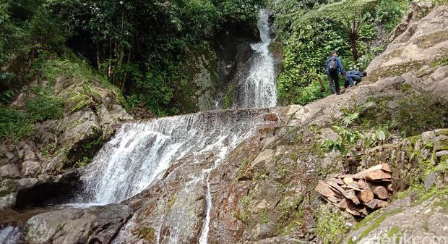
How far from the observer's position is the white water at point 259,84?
1652cm

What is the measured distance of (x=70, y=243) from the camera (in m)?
6.34

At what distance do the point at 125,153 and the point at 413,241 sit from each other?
9247 mm

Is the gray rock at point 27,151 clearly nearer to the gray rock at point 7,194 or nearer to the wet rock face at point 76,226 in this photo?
the gray rock at point 7,194

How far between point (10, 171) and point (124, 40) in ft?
27.4

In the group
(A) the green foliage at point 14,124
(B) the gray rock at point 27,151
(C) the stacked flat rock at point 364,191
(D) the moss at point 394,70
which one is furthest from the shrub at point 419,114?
(A) the green foliage at point 14,124

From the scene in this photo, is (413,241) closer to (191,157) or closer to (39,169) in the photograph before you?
(191,157)

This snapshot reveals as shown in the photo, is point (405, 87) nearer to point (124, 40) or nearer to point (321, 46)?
point (321, 46)

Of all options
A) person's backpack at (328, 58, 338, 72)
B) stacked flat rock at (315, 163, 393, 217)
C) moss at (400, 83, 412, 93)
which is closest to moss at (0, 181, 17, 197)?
stacked flat rock at (315, 163, 393, 217)

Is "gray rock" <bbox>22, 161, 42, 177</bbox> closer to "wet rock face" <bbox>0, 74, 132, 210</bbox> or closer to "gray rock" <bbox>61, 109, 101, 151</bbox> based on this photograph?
"wet rock face" <bbox>0, 74, 132, 210</bbox>

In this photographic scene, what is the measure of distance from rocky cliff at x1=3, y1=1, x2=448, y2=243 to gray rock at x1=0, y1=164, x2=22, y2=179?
10.6 feet

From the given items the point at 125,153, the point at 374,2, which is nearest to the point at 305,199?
the point at 125,153

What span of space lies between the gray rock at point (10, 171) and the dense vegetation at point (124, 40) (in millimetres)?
4072

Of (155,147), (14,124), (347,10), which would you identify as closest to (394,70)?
(347,10)

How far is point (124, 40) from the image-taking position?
15609 mm
